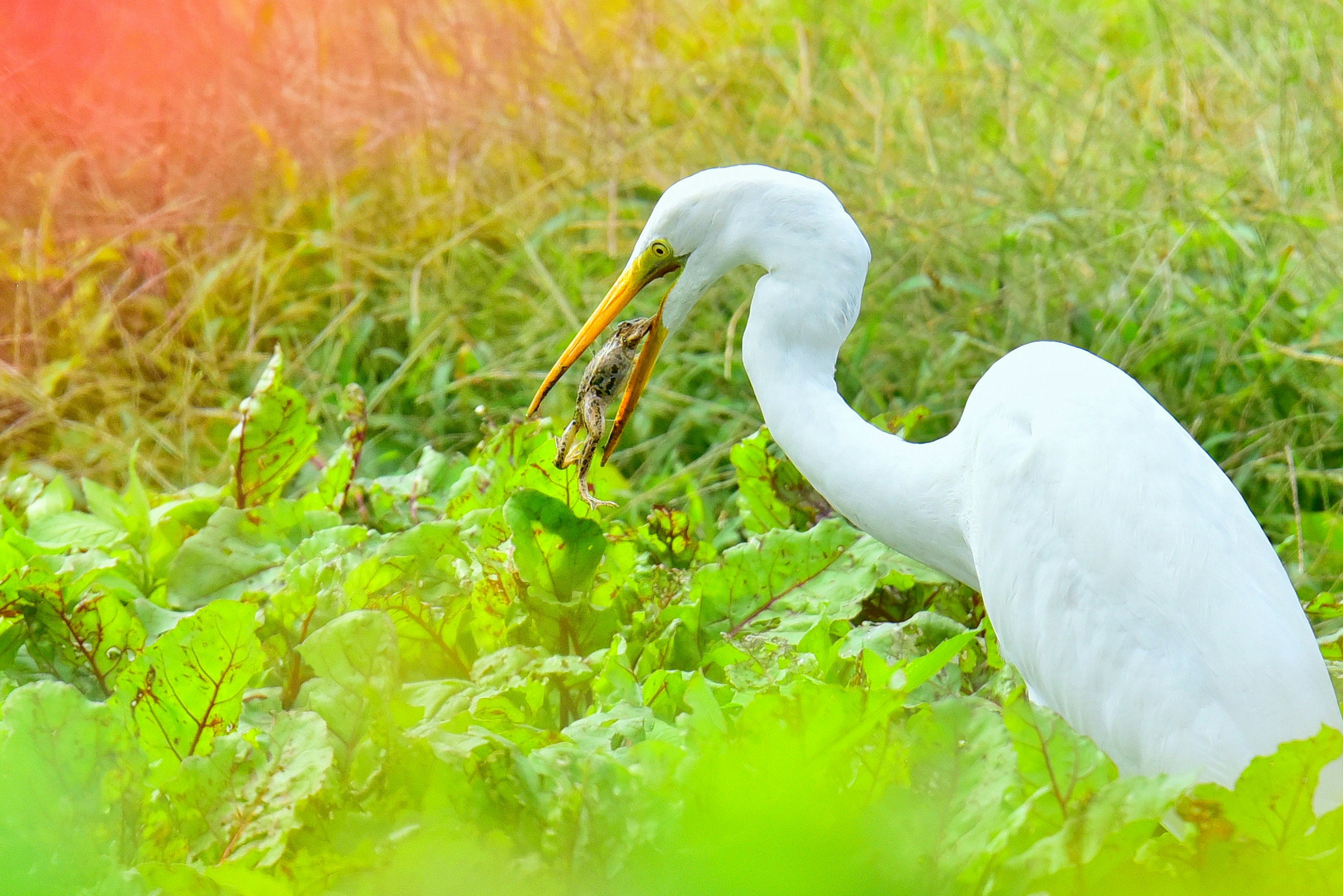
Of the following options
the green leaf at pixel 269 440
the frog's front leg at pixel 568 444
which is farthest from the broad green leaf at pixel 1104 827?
the green leaf at pixel 269 440

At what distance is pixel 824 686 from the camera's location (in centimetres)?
123

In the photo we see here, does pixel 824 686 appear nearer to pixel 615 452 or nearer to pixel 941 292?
pixel 615 452

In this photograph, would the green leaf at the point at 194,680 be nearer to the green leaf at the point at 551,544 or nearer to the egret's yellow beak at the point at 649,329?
the green leaf at the point at 551,544

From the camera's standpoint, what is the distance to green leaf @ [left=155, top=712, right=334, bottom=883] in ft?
4.15

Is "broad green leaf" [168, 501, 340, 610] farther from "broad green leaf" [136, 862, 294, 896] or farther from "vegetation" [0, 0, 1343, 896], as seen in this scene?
"broad green leaf" [136, 862, 294, 896]

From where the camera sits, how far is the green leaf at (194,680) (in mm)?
1450

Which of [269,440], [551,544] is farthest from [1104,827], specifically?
[269,440]

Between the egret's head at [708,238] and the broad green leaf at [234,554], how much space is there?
0.57 meters

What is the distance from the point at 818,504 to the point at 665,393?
929 millimetres

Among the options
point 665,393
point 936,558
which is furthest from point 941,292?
point 936,558

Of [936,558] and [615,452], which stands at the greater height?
[936,558]

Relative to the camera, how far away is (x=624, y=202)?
3.62 meters

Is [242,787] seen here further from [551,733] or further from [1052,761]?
[1052,761]

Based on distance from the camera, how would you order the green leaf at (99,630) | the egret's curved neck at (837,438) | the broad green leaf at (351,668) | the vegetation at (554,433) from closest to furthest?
the vegetation at (554,433) → the broad green leaf at (351,668) → the egret's curved neck at (837,438) → the green leaf at (99,630)
